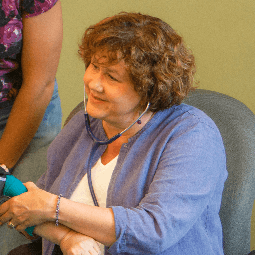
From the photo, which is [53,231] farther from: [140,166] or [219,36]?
[219,36]

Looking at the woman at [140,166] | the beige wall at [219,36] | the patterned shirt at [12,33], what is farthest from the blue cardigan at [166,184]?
the beige wall at [219,36]

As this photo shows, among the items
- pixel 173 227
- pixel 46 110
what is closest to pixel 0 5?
pixel 46 110

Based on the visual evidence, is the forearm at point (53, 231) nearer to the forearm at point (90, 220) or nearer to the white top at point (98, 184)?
the forearm at point (90, 220)

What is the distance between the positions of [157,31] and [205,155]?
1.27ft

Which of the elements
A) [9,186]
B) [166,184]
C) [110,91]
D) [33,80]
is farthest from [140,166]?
[33,80]

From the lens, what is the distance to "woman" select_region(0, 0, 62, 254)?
1160 mm

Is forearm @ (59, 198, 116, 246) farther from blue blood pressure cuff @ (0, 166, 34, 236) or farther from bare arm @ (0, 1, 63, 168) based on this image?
bare arm @ (0, 1, 63, 168)

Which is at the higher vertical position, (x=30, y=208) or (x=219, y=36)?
(x=219, y=36)

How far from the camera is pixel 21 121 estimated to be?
1303 millimetres

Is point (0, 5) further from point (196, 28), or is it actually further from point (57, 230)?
point (196, 28)

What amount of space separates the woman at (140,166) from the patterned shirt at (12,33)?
8.4 inches

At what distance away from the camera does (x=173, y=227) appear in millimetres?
885

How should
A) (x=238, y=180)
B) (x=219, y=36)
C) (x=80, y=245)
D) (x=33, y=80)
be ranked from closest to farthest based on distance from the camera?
(x=80, y=245) → (x=238, y=180) → (x=33, y=80) → (x=219, y=36)

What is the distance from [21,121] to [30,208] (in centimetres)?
47
